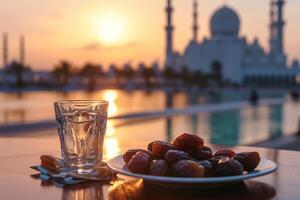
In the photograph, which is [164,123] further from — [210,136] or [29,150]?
[29,150]

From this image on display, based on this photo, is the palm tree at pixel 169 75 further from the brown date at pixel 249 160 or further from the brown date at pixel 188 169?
the brown date at pixel 188 169

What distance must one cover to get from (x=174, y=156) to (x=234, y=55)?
43.7 m

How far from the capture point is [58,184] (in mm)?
1266

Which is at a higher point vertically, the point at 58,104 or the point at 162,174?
the point at 58,104

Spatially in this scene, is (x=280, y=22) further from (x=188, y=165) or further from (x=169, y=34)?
(x=188, y=165)

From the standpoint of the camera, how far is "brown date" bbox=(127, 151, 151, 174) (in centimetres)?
121

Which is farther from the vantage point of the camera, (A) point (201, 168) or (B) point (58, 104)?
(B) point (58, 104)

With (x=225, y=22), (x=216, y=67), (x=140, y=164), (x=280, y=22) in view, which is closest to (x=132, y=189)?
(x=140, y=164)

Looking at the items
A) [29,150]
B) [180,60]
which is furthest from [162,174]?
[180,60]

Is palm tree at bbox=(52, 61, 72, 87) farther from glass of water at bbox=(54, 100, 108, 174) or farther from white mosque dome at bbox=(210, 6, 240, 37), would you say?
glass of water at bbox=(54, 100, 108, 174)

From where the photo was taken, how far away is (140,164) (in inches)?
47.6

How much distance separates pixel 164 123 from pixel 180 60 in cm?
3806

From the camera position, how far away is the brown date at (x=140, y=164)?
1.21m

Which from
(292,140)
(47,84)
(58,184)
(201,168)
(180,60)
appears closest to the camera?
(201,168)
